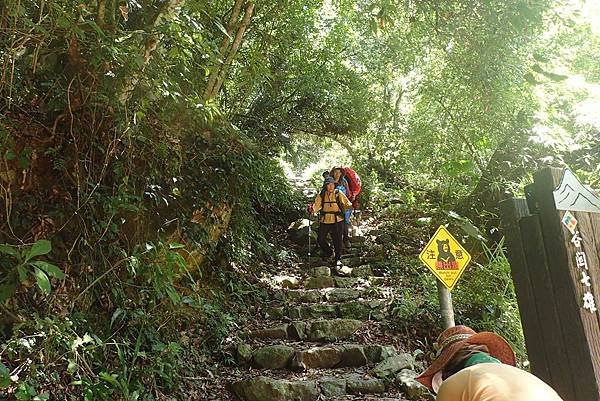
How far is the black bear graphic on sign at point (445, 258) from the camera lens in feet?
13.1

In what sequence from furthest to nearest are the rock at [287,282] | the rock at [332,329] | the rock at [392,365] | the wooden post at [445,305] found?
the rock at [287,282]
the rock at [332,329]
the rock at [392,365]
the wooden post at [445,305]

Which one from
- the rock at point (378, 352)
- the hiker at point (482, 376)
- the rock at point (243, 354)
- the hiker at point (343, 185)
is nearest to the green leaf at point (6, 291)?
the hiker at point (482, 376)

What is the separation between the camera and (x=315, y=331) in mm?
5758

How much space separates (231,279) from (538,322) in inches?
189

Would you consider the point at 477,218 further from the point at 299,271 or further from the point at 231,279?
the point at 231,279

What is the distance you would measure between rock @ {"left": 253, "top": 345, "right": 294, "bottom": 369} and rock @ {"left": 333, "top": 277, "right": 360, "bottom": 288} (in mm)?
2402

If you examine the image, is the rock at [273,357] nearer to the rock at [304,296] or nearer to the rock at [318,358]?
the rock at [318,358]

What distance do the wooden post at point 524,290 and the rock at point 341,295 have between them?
4229 mm

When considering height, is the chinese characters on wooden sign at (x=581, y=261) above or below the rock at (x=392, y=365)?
above

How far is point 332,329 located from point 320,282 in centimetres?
180

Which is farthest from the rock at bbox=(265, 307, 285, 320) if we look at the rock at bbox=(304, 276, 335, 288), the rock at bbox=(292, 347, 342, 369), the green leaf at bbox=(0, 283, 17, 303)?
the green leaf at bbox=(0, 283, 17, 303)

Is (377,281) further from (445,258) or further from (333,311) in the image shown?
(445,258)

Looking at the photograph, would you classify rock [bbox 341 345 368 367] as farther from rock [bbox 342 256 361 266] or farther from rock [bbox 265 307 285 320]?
rock [bbox 342 256 361 266]

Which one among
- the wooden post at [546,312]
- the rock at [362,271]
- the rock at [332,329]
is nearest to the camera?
the wooden post at [546,312]
